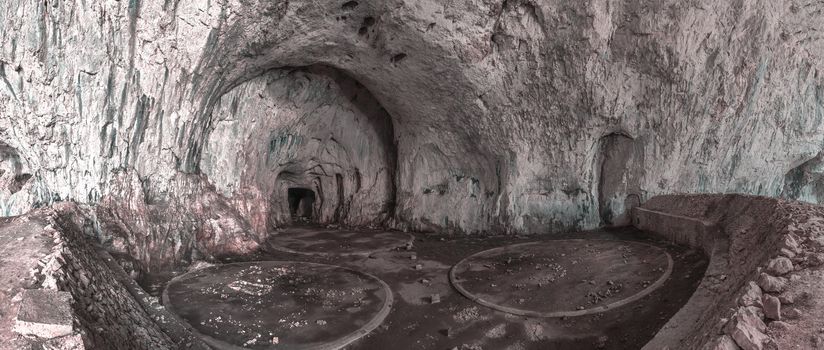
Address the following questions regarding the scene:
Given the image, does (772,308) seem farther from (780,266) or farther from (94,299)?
(94,299)

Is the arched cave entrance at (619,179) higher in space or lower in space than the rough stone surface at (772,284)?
higher

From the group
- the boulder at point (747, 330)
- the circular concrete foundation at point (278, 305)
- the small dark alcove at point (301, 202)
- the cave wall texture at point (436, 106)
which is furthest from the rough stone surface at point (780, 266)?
the small dark alcove at point (301, 202)

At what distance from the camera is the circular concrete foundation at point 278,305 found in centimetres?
638

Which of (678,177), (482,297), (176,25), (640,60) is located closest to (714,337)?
(482,297)

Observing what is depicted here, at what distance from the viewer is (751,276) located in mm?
4074

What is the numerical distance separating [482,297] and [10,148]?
7.62m

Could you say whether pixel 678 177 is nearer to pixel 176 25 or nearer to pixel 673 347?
pixel 673 347

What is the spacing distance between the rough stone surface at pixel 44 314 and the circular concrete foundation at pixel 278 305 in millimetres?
2646

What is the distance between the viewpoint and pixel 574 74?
1179cm

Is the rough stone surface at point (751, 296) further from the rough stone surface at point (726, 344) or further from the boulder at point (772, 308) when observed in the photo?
the rough stone surface at point (726, 344)

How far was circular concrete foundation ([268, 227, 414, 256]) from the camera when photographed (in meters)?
12.2

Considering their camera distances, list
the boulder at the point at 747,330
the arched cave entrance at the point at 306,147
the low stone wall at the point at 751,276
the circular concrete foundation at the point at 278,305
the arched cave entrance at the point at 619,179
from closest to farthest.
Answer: the boulder at the point at 747,330, the low stone wall at the point at 751,276, the circular concrete foundation at the point at 278,305, the arched cave entrance at the point at 306,147, the arched cave entrance at the point at 619,179

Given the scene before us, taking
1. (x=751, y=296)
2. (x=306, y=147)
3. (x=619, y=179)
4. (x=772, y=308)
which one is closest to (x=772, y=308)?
(x=772, y=308)

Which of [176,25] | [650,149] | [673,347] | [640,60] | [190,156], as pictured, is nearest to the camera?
[673,347]
